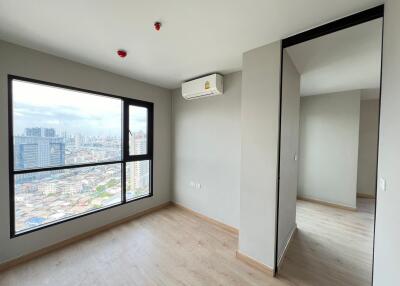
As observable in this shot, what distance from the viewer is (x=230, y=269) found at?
6.17 feet

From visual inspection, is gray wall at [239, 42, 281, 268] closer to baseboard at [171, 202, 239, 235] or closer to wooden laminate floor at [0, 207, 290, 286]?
wooden laminate floor at [0, 207, 290, 286]

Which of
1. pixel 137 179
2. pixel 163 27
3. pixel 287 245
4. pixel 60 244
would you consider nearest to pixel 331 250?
pixel 287 245

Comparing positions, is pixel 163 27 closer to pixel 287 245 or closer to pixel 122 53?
pixel 122 53

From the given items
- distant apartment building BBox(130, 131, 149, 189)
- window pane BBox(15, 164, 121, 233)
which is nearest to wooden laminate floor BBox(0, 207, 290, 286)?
window pane BBox(15, 164, 121, 233)

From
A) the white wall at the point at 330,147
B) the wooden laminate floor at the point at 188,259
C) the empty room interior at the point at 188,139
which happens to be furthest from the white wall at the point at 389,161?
the white wall at the point at 330,147

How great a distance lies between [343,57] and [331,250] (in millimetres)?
2406

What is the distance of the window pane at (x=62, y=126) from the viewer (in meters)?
1.99

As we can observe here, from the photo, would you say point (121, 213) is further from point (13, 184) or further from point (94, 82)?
point (94, 82)

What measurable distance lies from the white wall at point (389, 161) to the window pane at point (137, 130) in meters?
3.14

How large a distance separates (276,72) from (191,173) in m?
2.25

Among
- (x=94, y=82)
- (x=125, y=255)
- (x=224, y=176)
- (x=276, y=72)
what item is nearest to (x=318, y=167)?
(x=224, y=176)

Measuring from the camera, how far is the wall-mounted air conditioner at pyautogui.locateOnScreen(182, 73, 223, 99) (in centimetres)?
259

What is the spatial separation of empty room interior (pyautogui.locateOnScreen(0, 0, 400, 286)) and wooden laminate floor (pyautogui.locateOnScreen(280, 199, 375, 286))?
19 millimetres

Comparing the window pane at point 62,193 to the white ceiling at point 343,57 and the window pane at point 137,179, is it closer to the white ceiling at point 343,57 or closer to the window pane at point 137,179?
the window pane at point 137,179
